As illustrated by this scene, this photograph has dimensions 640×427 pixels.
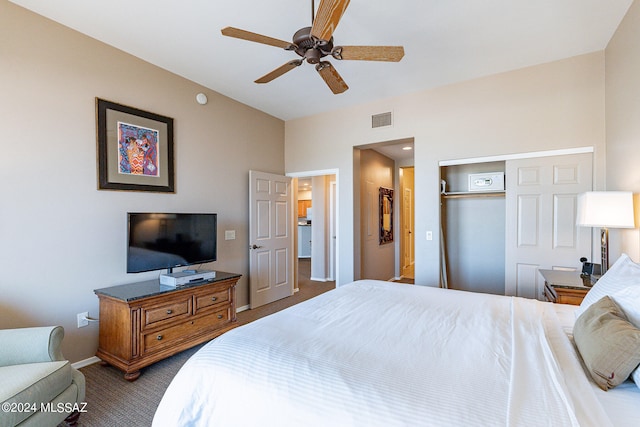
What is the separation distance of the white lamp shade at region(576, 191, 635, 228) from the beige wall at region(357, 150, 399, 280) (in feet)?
9.19

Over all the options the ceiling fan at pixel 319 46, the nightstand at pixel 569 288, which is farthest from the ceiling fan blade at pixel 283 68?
the nightstand at pixel 569 288

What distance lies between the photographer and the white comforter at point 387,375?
35.4 inches

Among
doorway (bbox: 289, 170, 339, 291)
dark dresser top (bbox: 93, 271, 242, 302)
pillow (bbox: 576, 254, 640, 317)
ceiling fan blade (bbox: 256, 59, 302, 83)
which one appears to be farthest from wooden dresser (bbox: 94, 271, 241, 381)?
doorway (bbox: 289, 170, 339, 291)

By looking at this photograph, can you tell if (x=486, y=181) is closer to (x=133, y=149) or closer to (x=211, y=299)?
(x=211, y=299)

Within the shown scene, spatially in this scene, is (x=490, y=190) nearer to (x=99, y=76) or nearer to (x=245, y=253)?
(x=245, y=253)

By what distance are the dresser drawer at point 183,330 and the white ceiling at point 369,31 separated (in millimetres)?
2625

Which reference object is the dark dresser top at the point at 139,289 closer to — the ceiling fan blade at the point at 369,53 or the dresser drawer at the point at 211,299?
the dresser drawer at the point at 211,299

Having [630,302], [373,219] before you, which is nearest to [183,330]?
[630,302]

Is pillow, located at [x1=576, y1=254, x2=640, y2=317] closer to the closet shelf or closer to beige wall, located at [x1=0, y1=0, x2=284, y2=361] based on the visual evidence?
the closet shelf

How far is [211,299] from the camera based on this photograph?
9.81 feet

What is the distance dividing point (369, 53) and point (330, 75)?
0.38 metres

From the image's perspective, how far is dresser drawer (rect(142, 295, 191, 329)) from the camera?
2.44m

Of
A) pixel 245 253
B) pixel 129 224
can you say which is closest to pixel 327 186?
pixel 245 253

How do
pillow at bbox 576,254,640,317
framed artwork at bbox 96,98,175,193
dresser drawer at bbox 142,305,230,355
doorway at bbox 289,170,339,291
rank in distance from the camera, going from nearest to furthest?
pillow at bbox 576,254,640,317 → dresser drawer at bbox 142,305,230,355 → framed artwork at bbox 96,98,175,193 → doorway at bbox 289,170,339,291
